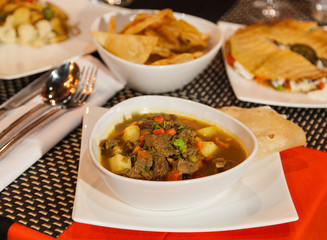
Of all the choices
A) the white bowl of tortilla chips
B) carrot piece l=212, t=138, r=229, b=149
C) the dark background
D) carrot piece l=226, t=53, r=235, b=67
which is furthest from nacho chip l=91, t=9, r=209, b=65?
the dark background

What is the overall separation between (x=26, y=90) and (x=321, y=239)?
75.9 inches

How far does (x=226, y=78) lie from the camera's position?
292cm

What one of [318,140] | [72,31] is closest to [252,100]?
[318,140]

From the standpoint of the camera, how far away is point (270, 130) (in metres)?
2.12

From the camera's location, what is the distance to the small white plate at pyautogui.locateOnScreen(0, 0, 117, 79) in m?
2.76

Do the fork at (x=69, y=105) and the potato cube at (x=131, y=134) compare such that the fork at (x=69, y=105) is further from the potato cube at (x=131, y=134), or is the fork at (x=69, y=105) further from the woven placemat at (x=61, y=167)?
the potato cube at (x=131, y=134)

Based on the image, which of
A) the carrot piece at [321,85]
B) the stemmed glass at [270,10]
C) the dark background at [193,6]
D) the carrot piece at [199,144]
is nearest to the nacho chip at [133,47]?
the carrot piece at [199,144]

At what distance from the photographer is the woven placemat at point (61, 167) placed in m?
1.79

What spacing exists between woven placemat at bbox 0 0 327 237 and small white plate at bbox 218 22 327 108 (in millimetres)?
75

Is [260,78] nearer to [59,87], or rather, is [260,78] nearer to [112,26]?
[112,26]

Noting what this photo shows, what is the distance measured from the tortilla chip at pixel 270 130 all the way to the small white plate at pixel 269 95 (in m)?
0.26

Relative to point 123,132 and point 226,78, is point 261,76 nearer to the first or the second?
point 226,78

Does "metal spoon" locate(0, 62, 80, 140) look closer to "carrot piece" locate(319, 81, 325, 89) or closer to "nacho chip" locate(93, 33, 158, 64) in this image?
"nacho chip" locate(93, 33, 158, 64)

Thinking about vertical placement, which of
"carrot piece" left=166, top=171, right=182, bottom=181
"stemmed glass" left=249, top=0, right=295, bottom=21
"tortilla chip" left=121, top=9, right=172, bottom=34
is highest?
"tortilla chip" left=121, top=9, right=172, bottom=34
